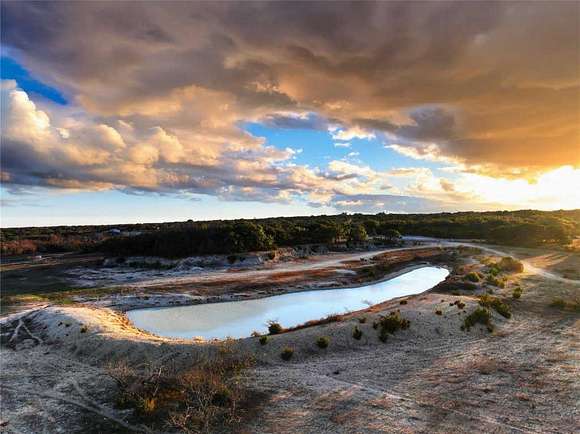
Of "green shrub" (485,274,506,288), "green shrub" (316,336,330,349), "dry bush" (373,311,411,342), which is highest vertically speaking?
"green shrub" (485,274,506,288)

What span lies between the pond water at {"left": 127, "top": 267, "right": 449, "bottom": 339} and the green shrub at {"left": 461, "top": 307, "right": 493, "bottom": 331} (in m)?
10.5

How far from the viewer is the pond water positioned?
29.4 meters

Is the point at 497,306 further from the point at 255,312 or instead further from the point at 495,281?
the point at 255,312

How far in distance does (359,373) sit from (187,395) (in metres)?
7.47

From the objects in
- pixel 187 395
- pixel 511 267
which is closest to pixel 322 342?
pixel 187 395

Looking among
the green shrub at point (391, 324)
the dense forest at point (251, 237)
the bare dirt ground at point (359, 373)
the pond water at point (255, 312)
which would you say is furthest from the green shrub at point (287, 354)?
the dense forest at point (251, 237)

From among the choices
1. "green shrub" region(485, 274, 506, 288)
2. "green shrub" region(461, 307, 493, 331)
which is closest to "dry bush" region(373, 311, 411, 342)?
"green shrub" region(461, 307, 493, 331)

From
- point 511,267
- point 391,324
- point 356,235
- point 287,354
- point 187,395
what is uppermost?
point 356,235

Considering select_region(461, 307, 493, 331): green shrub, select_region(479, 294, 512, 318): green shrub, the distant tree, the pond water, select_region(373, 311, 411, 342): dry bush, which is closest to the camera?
select_region(373, 311, 411, 342): dry bush

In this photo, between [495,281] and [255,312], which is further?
[495,281]

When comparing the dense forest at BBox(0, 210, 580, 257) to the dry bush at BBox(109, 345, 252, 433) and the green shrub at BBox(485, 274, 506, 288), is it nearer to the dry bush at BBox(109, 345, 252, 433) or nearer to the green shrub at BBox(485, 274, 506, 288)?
the green shrub at BBox(485, 274, 506, 288)

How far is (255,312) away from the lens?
3388 centimetres

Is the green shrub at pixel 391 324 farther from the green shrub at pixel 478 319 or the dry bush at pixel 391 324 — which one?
the green shrub at pixel 478 319

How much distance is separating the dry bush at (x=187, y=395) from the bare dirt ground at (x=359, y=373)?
2.15 ft
